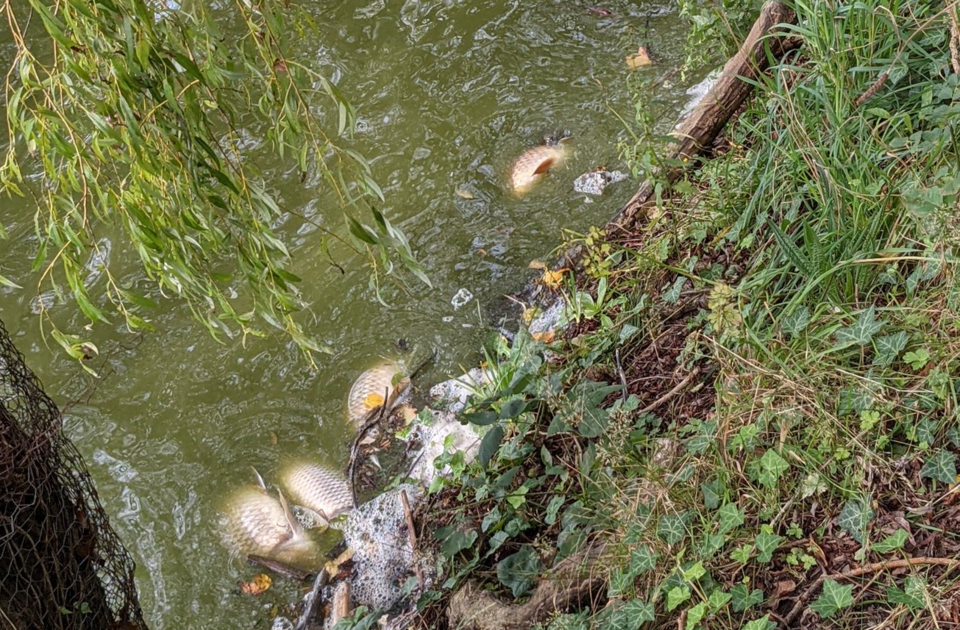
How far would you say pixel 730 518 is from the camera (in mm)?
2275

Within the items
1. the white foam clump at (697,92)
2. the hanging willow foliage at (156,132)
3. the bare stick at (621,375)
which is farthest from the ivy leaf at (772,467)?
the white foam clump at (697,92)

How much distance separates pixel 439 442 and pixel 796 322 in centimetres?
174

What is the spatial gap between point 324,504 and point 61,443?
1337 millimetres

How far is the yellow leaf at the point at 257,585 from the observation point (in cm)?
354

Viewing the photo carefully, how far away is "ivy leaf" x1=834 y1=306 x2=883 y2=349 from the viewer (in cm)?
236

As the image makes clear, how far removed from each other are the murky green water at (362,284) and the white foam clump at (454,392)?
142mm

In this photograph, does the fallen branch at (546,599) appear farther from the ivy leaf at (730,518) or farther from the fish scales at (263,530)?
the fish scales at (263,530)

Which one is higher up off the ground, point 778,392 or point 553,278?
point 778,392

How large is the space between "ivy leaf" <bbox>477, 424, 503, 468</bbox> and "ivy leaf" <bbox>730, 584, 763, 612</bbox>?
3.16 feet

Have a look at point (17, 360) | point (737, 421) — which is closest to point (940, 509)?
point (737, 421)

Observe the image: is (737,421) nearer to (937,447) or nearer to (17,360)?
(937,447)

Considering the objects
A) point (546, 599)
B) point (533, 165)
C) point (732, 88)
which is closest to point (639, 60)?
point (533, 165)

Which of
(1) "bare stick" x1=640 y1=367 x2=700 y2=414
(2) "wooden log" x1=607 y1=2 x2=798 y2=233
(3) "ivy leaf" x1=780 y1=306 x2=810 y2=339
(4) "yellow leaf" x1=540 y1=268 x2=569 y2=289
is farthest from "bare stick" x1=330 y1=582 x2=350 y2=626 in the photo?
(2) "wooden log" x1=607 y1=2 x2=798 y2=233

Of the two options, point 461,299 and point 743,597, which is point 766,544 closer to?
point 743,597
